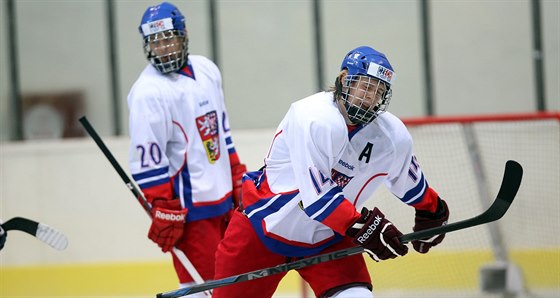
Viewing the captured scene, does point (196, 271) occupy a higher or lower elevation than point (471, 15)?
lower

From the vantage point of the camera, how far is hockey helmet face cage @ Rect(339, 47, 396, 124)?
2.71m

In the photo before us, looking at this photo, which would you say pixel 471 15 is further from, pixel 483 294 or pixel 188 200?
pixel 188 200

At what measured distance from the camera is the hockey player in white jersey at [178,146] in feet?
11.4

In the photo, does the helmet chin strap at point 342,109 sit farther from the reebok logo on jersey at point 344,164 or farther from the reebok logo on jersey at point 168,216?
the reebok logo on jersey at point 168,216

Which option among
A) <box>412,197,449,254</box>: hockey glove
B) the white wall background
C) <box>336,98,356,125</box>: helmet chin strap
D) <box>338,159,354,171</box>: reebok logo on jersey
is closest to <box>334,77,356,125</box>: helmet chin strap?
<box>336,98,356,125</box>: helmet chin strap

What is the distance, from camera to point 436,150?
446 cm

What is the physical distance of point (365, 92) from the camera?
271cm

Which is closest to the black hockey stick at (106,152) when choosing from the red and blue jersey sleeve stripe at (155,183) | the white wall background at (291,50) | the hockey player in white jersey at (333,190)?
the red and blue jersey sleeve stripe at (155,183)

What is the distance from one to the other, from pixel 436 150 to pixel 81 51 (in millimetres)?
2508

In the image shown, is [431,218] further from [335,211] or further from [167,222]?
[167,222]

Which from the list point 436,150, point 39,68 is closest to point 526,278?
point 436,150

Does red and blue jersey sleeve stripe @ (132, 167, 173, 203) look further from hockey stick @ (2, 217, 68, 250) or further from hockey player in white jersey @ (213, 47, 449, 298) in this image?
hockey player in white jersey @ (213, 47, 449, 298)

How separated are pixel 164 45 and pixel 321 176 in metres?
1.03

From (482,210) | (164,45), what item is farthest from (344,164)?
(482,210)
